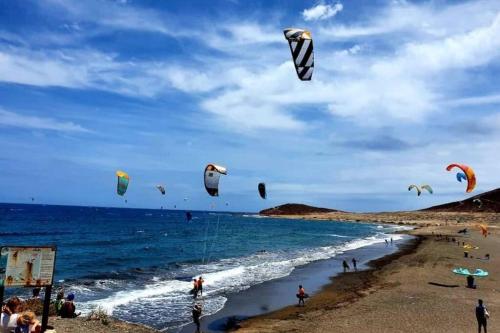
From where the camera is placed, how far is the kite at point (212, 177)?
17594 millimetres

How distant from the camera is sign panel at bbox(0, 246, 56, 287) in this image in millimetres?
9414

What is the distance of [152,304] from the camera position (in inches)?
845

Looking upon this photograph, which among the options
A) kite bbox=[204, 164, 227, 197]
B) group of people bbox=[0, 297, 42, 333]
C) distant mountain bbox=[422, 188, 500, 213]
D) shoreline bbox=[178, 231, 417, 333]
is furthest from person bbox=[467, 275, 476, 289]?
distant mountain bbox=[422, 188, 500, 213]

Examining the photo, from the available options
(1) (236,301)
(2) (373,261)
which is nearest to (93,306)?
(1) (236,301)

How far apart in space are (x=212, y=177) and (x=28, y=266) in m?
8.86

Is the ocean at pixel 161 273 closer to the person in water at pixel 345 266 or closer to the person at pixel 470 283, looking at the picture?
the person in water at pixel 345 266

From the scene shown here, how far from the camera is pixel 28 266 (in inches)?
381

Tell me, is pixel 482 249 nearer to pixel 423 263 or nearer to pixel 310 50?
pixel 423 263

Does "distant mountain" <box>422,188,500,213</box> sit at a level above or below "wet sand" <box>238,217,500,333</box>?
above

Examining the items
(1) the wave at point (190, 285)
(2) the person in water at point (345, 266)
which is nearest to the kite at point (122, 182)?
(1) the wave at point (190, 285)

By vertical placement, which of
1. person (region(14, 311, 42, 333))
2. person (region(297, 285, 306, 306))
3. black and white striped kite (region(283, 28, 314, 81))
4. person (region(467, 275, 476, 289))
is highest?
black and white striped kite (region(283, 28, 314, 81))

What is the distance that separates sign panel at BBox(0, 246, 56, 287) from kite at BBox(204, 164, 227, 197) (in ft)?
26.7

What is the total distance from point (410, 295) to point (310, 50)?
16382 millimetres

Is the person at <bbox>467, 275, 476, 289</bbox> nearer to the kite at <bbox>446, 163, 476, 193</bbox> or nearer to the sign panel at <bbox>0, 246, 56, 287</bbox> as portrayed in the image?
the kite at <bbox>446, 163, 476, 193</bbox>
